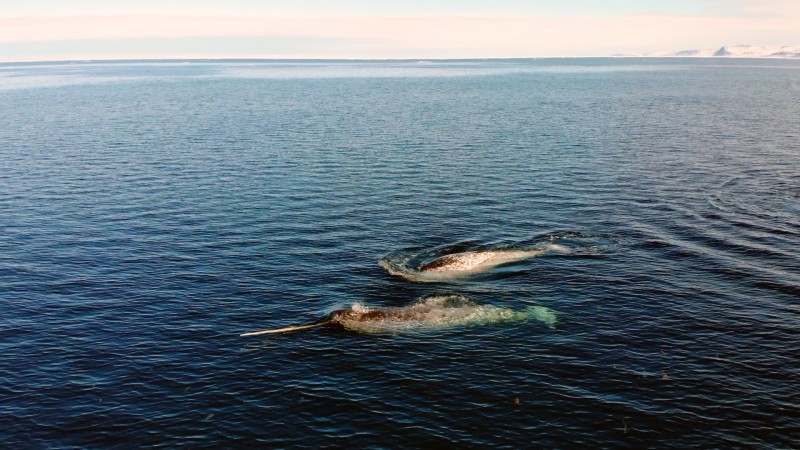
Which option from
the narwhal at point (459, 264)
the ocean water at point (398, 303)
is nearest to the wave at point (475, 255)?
A: the narwhal at point (459, 264)

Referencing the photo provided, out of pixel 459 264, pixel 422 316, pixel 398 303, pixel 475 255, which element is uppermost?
pixel 475 255

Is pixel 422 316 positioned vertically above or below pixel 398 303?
below

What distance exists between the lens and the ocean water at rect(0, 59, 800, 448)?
42562 mm

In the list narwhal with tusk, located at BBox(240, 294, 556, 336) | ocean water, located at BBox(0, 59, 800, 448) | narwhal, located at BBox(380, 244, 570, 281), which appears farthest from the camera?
narwhal, located at BBox(380, 244, 570, 281)

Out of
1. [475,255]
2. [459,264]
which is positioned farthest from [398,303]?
[475,255]

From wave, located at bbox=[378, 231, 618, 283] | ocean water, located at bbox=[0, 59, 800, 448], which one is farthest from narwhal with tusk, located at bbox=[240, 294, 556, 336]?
wave, located at bbox=[378, 231, 618, 283]

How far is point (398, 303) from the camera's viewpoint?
5941 cm

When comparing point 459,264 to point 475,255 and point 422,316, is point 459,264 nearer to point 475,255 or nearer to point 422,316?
point 475,255

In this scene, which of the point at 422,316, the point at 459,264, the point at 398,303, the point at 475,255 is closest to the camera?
the point at 422,316

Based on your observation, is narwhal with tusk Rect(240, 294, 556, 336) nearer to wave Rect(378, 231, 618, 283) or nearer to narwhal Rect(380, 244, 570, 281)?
wave Rect(378, 231, 618, 283)

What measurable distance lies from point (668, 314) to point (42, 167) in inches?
4099

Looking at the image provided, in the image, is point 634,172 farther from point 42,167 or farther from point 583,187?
point 42,167

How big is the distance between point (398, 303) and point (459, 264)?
33.1 ft

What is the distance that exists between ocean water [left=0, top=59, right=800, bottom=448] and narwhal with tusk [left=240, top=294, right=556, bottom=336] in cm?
38
